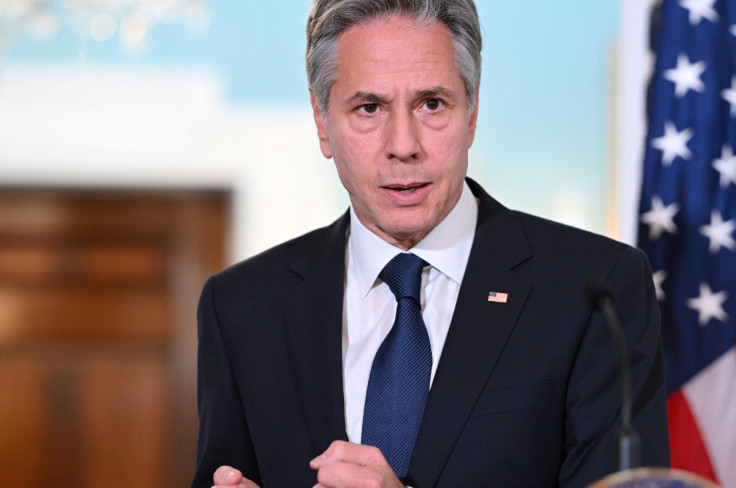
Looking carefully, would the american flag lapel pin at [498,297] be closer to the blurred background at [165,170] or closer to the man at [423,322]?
the man at [423,322]

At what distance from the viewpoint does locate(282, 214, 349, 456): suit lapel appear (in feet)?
5.25

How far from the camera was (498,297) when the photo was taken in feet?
5.24

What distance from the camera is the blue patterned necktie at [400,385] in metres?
1.54

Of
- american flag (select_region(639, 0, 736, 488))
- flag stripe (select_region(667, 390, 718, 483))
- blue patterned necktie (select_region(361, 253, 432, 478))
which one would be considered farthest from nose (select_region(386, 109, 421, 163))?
flag stripe (select_region(667, 390, 718, 483))

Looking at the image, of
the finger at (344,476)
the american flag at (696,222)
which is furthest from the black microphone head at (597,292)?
the american flag at (696,222)

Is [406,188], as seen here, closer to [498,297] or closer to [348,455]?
[498,297]

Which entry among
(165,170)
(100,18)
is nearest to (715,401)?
(165,170)

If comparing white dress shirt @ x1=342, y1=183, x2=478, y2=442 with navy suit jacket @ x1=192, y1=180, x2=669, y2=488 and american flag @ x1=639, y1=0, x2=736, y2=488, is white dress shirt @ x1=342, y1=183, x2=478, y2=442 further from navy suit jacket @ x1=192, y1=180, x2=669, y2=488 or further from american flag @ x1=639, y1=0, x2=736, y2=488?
american flag @ x1=639, y1=0, x2=736, y2=488

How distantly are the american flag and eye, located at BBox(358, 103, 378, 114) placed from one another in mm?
1185

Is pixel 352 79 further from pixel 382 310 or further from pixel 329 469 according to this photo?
pixel 329 469

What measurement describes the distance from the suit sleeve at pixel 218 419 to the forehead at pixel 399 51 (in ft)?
1.96

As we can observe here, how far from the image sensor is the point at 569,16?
131 inches

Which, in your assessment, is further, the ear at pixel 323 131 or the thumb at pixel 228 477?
the ear at pixel 323 131

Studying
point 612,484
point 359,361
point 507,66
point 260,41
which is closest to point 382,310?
point 359,361
